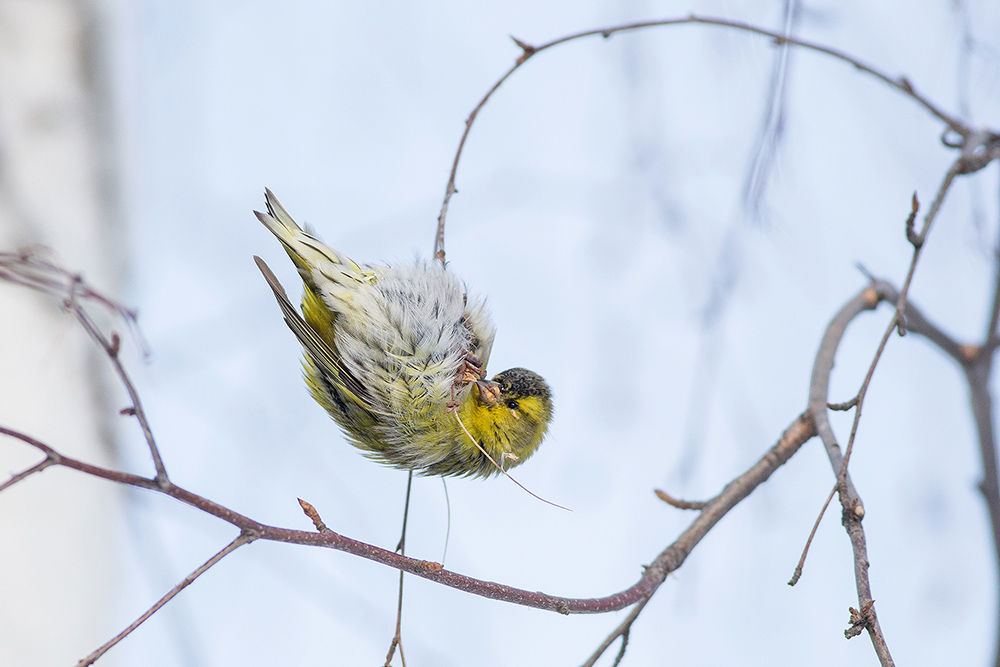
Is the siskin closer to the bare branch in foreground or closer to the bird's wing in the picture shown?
the bird's wing

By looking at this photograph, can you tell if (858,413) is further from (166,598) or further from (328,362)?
(328,362)

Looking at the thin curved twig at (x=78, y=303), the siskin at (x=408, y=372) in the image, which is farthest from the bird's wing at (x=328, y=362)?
the thin curved twig at (x=78, y=303)

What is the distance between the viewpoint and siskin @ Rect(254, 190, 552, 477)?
1324 millimetres

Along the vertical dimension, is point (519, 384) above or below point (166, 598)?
above

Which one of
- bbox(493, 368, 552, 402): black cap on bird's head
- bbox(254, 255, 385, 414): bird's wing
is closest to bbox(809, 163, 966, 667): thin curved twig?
bbox(493, 368, 552, 402): black cap on bird's head

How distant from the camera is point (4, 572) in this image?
1.35 metres

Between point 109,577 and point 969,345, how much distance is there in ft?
5.46

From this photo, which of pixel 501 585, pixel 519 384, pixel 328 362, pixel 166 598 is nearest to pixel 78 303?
pixel 166 598

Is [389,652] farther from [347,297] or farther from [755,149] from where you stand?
[755,149]

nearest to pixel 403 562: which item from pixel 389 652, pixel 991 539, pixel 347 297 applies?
pixel 389 652

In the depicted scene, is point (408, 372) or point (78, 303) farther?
point (408, 372)

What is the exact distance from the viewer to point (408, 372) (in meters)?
1.34

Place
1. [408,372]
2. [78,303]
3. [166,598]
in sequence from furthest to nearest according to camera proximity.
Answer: [408,372]
[78,303]
[166,598]

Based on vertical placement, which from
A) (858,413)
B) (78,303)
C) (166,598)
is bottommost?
(166,598)
